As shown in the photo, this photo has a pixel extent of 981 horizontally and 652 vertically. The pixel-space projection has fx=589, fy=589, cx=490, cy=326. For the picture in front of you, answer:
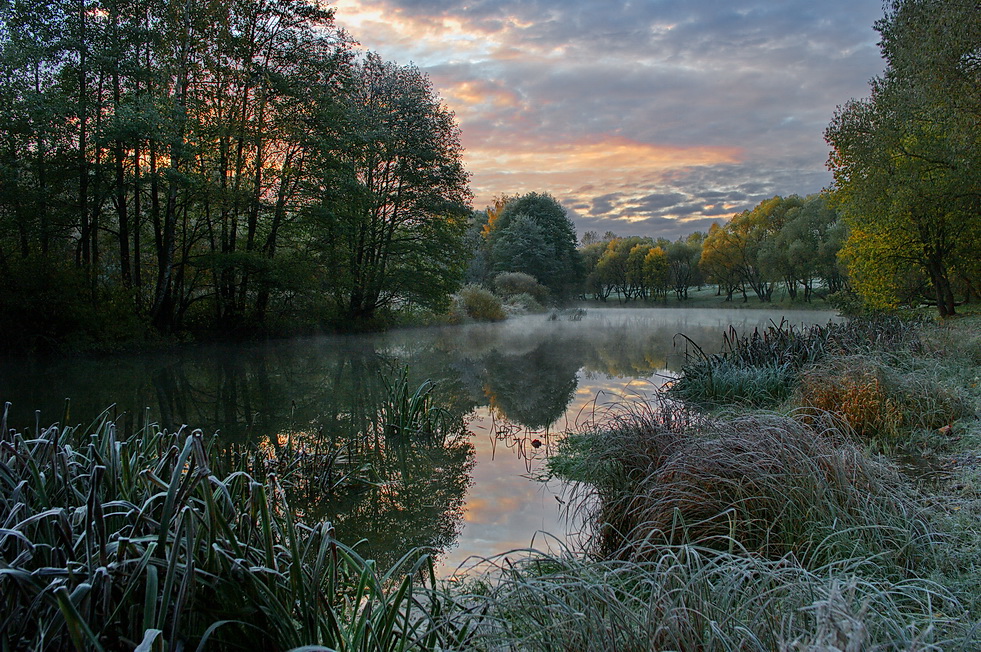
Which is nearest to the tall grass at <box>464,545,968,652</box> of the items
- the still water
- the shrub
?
the still water

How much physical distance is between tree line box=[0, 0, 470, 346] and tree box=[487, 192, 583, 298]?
2315 centimetres

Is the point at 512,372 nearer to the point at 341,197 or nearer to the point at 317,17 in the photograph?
the point at 341,197

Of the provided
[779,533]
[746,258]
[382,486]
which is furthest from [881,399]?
[746,258]

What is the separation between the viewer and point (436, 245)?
74.2 ft

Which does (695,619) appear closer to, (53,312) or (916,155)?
(53,312)

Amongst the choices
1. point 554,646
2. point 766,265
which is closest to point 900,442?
point 554,646

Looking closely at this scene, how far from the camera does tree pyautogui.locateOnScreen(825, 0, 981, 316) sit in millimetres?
11047

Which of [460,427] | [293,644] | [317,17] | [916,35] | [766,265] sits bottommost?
[460,427]

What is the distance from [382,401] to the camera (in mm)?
8719

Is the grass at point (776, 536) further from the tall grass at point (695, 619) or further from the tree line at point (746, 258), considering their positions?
the tree line at point (746, 258)

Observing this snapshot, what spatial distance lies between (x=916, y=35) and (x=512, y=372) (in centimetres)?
1110

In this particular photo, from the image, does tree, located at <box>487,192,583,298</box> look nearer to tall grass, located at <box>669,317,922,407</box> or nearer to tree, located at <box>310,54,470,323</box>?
tree, located at <box>310,54,470,323</box>

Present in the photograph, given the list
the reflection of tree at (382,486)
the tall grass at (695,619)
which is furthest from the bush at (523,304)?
the tall grass at (695,619)

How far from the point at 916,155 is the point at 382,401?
47.6 feet
